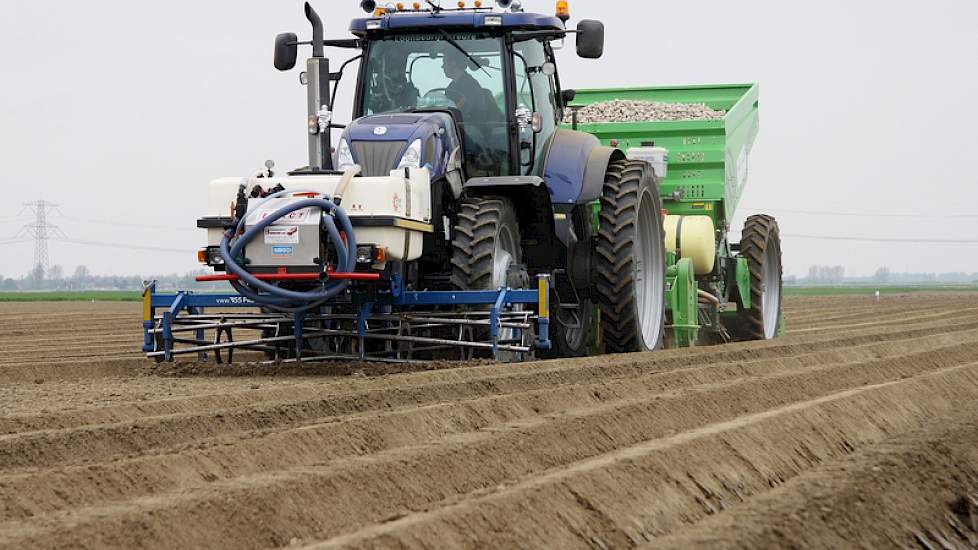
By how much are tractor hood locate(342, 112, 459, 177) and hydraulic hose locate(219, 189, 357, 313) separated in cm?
83

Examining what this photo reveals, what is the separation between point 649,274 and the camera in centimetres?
1258

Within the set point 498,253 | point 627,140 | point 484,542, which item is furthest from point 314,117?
point 484,542

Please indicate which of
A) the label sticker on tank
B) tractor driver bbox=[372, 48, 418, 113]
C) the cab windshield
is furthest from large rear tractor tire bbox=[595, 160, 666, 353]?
the label sticker on tank

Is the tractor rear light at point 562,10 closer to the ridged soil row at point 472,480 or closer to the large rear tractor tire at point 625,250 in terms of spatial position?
the large rear tractor tire at point 625,250

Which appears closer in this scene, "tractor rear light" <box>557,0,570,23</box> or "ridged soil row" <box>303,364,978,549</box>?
"ridged soil row" <box>303,364,978,549</box>

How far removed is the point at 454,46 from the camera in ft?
35.4

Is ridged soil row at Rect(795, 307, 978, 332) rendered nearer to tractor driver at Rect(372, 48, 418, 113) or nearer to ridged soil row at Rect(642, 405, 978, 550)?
tractor driver at Rect(372, 48, 418, 113)

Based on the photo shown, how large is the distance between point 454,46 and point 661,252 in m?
2.92

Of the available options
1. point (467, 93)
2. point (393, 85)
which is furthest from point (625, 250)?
point (393, 85)

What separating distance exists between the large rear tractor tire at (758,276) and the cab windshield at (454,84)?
5448mm

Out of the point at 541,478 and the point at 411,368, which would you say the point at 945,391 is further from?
the point at 541,478

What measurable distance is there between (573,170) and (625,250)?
778 mm

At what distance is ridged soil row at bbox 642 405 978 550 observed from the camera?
475 cm

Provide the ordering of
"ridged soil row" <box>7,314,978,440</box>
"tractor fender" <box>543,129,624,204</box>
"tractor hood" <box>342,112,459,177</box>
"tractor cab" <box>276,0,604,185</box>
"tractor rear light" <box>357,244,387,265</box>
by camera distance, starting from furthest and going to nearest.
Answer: "tractor fender" <box>543,129,624,204</box> < "tractor cab" <box>276,0,604,185</box> < "tractor hood" <box>342,112,459,177</box> < "tractor rear light" <box>357,244,387,265</box> < "ridged soil row" <box>7,314,978,440</box>
